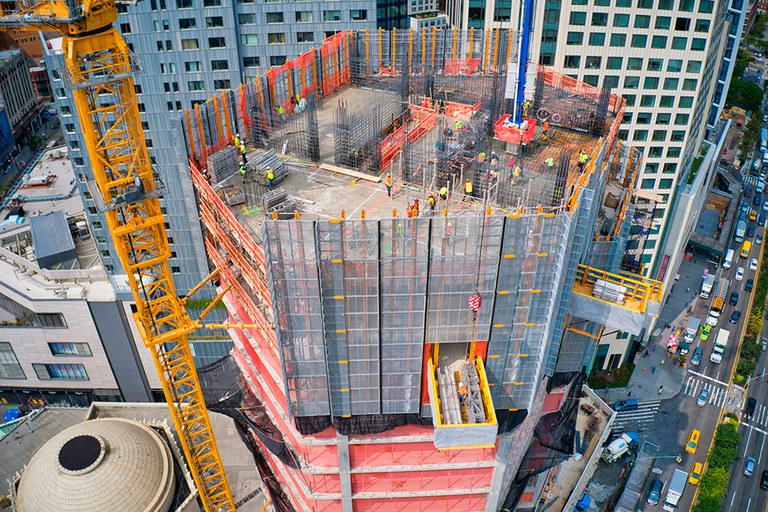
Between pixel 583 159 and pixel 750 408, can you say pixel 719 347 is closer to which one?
pixel 750 408

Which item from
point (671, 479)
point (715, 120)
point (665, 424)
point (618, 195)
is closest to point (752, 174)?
point (715, 120)

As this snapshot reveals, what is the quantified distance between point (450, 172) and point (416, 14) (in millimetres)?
97449

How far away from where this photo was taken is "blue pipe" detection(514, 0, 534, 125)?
179ft

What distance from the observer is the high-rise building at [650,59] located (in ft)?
300

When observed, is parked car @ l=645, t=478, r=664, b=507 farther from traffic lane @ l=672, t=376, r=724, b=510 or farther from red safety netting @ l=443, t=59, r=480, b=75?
red safety netting @ l=443, t=59, r=480, b=75

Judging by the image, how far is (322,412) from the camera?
179ft

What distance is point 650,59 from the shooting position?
313ft

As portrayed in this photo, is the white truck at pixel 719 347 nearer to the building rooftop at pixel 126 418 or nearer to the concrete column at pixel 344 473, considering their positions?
the building rooftop at pixel 126 418

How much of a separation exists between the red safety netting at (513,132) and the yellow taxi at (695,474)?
7101 cm

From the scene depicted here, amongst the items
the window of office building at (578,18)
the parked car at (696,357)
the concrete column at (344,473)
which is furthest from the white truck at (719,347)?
the concrete column at (344,473)

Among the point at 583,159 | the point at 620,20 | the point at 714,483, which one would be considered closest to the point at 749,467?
the point at 714,483

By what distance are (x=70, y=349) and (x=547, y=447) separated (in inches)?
2785

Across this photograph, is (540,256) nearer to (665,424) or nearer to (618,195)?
(618,195)

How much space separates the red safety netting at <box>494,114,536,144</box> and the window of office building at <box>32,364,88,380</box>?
74.5 meters
